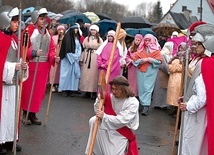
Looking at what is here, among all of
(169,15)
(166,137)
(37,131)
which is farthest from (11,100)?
(169,15)

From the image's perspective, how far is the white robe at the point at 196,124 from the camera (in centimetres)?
486

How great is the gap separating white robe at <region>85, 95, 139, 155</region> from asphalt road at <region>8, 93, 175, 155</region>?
4.25ft

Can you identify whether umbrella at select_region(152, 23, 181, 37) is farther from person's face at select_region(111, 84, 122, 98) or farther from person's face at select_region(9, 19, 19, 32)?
person's face at select_region(111, 84, 122, 98)

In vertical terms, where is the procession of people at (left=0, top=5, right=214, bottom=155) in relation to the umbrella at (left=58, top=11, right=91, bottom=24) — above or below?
below

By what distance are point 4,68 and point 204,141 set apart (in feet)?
8.55

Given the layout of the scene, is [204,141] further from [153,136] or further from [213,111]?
[153,136]

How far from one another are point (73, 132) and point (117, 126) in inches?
101

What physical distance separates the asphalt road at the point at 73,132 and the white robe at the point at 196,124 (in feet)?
5.08

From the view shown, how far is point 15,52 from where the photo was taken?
18.8 feet

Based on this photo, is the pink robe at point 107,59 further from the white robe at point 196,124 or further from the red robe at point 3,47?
the white robe at point 196,124

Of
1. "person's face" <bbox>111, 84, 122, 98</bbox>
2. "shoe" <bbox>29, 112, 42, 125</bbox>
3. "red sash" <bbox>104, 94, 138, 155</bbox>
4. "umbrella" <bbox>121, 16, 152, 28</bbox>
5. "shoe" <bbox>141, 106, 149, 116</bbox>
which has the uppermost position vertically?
"umbrella" <bbox>121, 16, 152, 28</bbox>

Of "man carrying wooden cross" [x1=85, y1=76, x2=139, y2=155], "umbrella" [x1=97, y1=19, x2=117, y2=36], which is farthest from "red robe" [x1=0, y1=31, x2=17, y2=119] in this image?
"umbrella" [x1=97, y1=19, x2=117, y2=36]

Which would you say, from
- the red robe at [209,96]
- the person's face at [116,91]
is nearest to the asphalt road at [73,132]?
the person's face at [116,91]

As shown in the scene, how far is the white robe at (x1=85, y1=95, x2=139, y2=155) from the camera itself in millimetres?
5059
